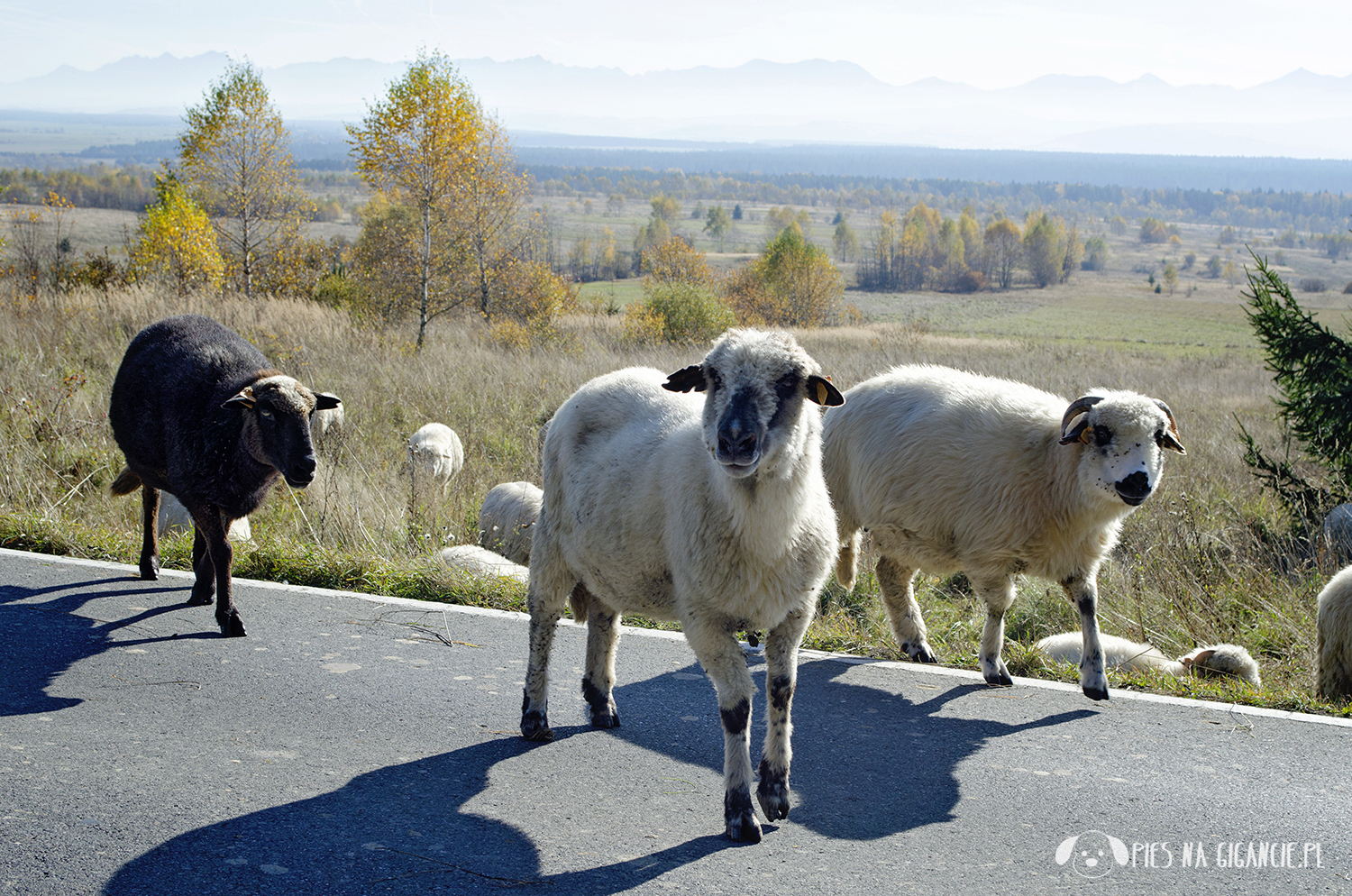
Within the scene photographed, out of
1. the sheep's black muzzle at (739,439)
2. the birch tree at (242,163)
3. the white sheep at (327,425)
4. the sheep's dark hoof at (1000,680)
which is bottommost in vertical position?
the sheep's dark hoof at (1000,680)

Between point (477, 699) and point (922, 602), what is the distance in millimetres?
4045

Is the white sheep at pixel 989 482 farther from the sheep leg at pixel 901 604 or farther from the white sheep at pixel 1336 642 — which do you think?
the white sheep at pixel 1336 642

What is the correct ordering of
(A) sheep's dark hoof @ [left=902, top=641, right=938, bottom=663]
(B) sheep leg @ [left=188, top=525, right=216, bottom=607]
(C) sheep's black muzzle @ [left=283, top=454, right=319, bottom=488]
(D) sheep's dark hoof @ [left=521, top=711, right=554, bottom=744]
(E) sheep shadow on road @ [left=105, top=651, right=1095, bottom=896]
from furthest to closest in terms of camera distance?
(B) sheep leg @ [left=188, top=525, right=216, bottom=607] < (A) sheep's dark hoof @ [left=902, top=641, right=938, bottom=663] < (C) sheep's black muzzle @ [left=283, top=454, right=319, bottom=488] < (D) sheep's dark hoof @ [left=521, top=711, right=554, bottom=744] < (E) sheep shadow on road @ [left=105, top=651, right=1095, bottom=896]

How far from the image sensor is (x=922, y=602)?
25.1ft

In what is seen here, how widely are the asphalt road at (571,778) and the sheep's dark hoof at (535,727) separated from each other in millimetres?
73

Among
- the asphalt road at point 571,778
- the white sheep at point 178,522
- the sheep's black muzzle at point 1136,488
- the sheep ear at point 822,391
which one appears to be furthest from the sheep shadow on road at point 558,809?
→ the white sheep at point 178,522

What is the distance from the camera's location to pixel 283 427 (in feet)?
18.9

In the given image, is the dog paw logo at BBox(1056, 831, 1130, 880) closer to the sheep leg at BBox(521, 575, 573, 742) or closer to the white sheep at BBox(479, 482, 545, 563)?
the sheep leg at BBox(521, 575, 573, 742)

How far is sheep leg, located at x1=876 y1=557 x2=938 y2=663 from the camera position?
20.2 feet

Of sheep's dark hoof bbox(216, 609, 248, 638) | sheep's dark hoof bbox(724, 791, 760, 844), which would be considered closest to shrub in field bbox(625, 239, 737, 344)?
sheep's dark hoof bbox(216, 609, 248, 638)

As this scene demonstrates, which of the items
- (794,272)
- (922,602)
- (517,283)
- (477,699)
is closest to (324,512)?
(477,699)

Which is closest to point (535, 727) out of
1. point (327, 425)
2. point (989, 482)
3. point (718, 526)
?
point (718, 526)

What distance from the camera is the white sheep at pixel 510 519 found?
8.48m

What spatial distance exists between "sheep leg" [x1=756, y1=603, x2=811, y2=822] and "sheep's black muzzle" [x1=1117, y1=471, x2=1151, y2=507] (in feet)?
7.74
